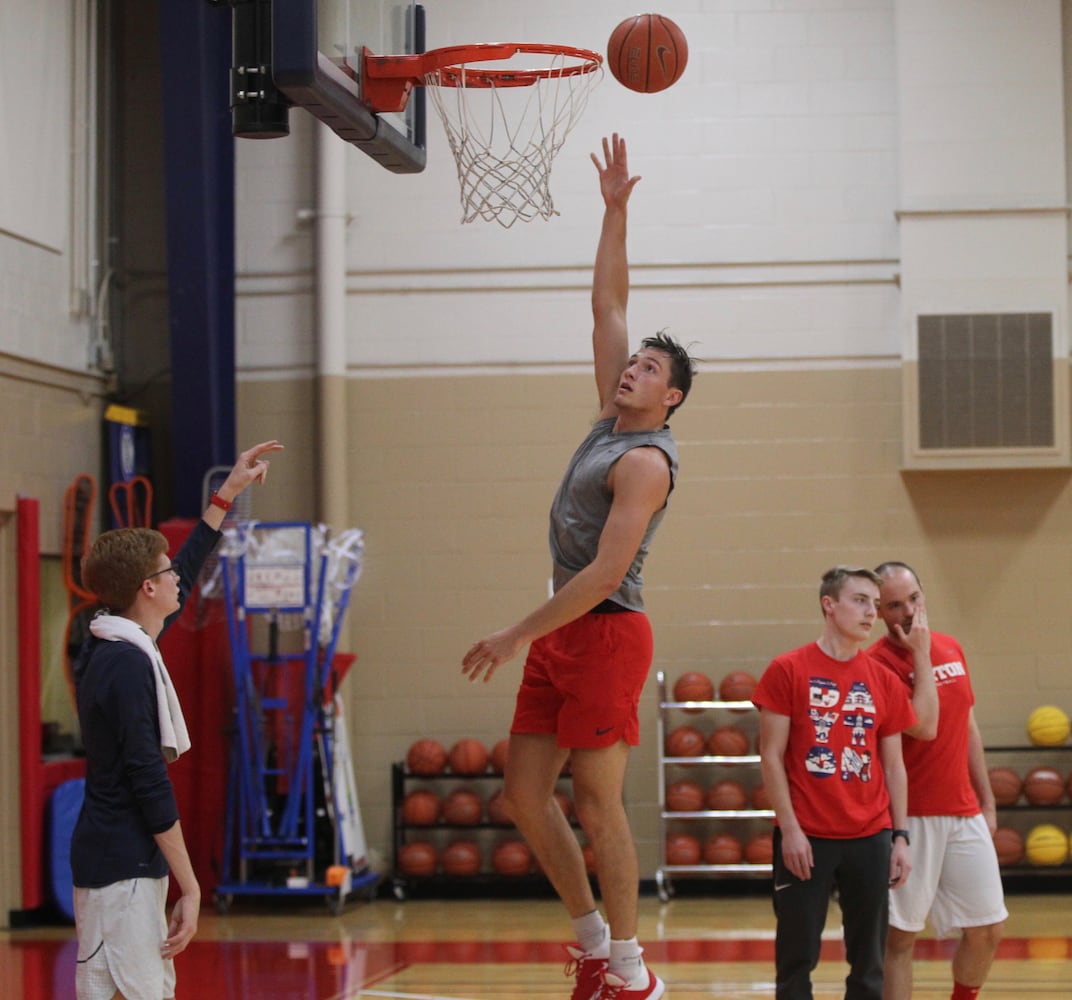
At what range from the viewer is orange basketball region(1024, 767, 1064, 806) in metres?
8.72

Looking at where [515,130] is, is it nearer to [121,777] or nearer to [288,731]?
[288,731]

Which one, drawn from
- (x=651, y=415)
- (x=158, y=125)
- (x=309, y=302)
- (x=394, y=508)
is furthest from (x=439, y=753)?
(x=651, y=415)

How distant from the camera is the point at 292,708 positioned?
28.7 feet

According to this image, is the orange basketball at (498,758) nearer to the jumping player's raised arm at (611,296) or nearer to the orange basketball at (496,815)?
the orange basketball at (496,815)

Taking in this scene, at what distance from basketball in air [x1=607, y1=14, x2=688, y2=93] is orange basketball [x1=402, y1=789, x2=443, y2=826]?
4.85 m

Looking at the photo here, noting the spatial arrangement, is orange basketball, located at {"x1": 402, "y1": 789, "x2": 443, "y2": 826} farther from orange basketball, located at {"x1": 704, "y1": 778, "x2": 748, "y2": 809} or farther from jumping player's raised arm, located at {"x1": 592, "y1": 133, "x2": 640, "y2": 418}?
jumping player's raised arm, located at {"x1": 592, "y1": 133, "x2": 640, "y2": 418}

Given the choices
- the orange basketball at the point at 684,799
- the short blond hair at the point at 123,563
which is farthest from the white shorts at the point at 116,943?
the orange basketball at the point at 684,799

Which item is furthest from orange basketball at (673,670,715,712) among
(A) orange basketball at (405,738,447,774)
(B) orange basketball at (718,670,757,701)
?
(A) orange basketball at (405,738,447,774)

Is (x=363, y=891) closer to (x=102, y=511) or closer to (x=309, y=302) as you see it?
(x=102, y=511)

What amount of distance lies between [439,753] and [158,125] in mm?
4523

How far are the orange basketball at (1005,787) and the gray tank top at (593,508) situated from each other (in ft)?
16.9

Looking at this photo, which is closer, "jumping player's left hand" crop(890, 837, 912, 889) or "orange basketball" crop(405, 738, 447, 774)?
"jumping player's left hand" crop(890, 837, 912, 889)

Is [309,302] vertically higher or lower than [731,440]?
higher

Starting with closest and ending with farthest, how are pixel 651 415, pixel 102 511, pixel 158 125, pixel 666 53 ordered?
pixel 651 415
pixel 666 53
pixel 102 511
pixel 158 125
